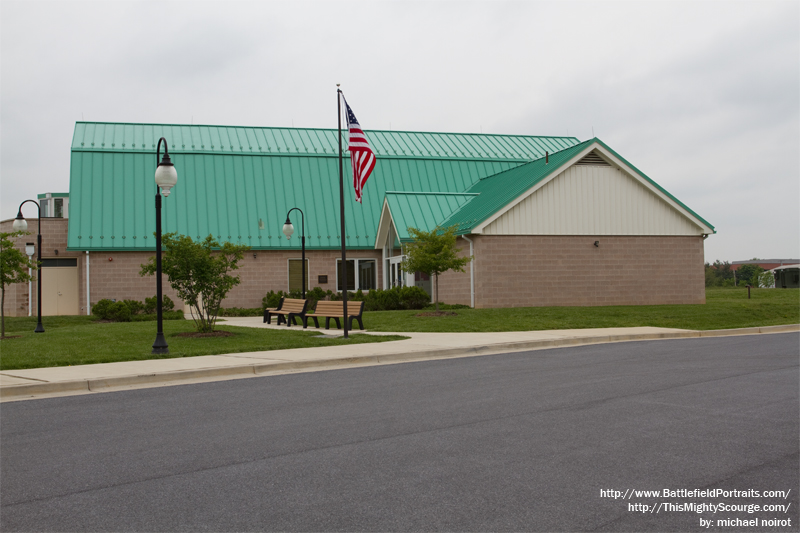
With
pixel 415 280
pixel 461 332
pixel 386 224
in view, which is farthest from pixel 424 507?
pixel 386 224

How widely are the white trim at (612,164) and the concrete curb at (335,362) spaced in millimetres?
10330

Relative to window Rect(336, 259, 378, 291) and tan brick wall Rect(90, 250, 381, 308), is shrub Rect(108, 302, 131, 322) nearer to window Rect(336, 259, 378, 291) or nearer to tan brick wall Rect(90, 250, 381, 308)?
tan brick wall Rect(90, 250, 381, 308)

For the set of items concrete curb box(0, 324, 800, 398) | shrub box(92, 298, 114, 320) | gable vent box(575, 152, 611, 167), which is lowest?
concrete curb box(0, 324, 800, 398)

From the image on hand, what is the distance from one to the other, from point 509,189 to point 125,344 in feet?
61.4

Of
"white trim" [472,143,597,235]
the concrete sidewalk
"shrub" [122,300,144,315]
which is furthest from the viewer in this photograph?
"shrub" [122,300,144,315]

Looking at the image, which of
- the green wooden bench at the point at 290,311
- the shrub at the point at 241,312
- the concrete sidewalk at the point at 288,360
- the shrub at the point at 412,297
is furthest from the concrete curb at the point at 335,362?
the shrub at the point at 241,312

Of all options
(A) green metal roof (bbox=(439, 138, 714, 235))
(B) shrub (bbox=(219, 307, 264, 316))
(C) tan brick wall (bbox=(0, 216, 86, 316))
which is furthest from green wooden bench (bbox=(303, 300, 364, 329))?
(C) tan brick wall (bbox=(0, 216, 86, 316))

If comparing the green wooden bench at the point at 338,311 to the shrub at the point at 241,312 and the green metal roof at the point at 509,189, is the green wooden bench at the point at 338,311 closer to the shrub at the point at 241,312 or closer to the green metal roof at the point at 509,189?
the green metal roof at the point at 509,189

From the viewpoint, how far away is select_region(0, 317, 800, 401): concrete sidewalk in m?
10.9

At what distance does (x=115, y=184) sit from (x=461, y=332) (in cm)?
2215

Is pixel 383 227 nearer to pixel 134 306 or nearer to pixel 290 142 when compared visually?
pixel 290 142

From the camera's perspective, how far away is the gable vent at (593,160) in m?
29.3

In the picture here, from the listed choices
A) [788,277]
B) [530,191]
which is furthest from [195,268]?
[788,277]

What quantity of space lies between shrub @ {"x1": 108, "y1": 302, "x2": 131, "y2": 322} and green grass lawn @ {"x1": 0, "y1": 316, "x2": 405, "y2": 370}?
555cm
